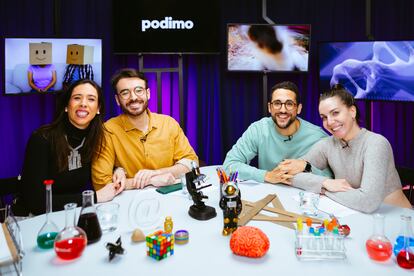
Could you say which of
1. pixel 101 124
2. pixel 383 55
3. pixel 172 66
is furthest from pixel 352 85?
pixel 101 124

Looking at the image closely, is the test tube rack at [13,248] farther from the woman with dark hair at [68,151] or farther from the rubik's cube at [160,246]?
the woman with dark hair at [68,151]

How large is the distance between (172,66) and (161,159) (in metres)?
1.95

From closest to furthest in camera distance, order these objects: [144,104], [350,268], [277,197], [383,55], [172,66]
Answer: [350,268]
[277,197]
[144,104]
[383,55]
[172,66]

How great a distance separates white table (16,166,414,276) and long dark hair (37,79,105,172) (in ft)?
1.52

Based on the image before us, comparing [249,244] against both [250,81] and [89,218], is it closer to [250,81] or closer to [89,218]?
[89,218]

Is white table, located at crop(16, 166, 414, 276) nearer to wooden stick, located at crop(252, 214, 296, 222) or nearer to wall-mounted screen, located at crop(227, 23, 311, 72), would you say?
wooden stick, located at crop(252, 214, 296, 222)

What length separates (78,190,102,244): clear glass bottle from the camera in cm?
149

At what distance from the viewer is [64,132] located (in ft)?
7.12

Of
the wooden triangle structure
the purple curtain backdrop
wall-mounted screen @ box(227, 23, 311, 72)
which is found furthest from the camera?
the purple curtain backdrop

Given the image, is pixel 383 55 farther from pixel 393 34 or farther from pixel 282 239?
pixel 282 239

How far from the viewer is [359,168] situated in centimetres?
207

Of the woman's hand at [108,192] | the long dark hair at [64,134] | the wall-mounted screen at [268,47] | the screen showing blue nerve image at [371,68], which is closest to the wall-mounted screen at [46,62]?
the long dark hair at [64,134]

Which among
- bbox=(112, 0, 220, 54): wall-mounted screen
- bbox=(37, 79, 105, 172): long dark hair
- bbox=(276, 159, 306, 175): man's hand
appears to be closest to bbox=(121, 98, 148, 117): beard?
bbox=(37, 79, 105, 172): long dark hair

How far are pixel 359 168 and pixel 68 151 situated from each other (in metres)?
1.52
